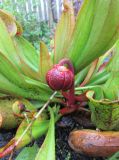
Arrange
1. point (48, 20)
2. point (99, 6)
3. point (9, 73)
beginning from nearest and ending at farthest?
point (99, 6) < point (9, 73) < point (48, 20)

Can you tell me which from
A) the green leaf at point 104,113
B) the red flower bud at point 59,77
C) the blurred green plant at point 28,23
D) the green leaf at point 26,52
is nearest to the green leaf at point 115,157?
the green leaf at point 104,113

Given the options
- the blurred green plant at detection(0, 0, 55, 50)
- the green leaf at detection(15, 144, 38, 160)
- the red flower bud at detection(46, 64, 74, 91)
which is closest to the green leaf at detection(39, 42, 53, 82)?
the red flower bud at detection(46, 64, 74, 91)

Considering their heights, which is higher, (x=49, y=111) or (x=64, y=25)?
(x=64, y=25)

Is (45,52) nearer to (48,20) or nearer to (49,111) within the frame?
(49,111)

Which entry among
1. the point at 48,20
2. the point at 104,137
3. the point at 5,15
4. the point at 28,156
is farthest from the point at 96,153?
the point at 48,20

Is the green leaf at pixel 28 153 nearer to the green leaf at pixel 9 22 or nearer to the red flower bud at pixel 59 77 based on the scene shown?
the red flower bud at pixel 59 77

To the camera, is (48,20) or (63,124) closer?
(63,124)

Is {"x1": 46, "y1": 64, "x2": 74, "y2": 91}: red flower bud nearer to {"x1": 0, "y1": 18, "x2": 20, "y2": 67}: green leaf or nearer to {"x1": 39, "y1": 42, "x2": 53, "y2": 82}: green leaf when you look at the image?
{"x1": 39, "y1": 42, "x2": 53, "y2": 82}: green leaf
